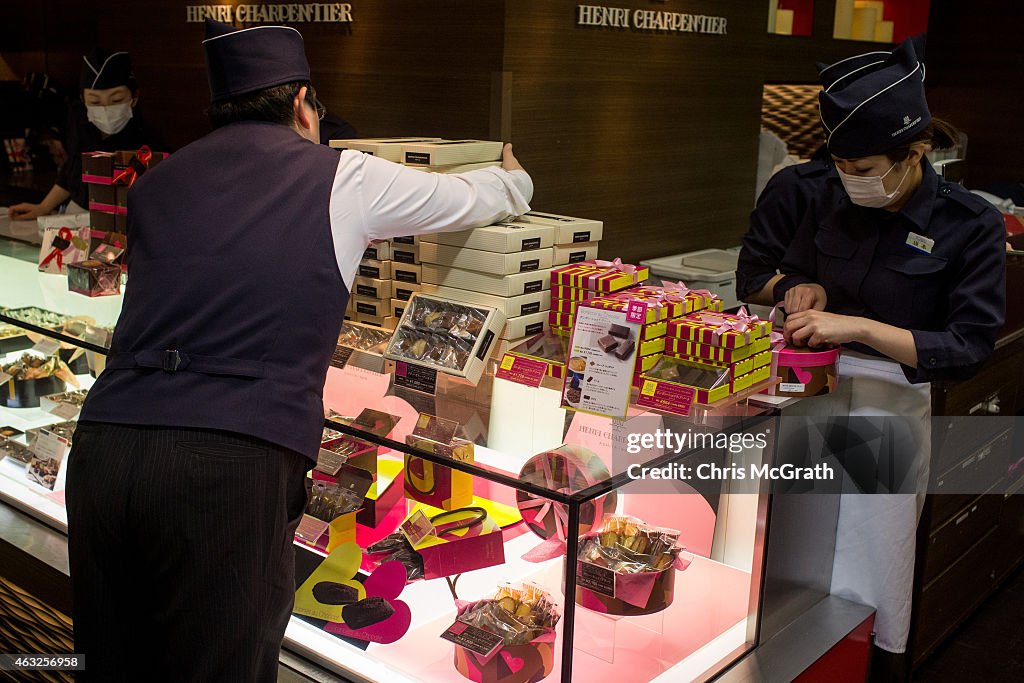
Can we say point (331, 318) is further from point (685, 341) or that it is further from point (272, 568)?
point (685, 341)

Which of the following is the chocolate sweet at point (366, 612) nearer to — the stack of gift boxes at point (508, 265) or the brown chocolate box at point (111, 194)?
the stack of gift boxes at point (508, 265)

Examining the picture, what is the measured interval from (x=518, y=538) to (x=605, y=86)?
9.53ft

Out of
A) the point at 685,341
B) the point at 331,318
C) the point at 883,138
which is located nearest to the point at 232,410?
the point at 331,318

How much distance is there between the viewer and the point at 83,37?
649cm

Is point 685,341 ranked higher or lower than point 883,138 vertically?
lower

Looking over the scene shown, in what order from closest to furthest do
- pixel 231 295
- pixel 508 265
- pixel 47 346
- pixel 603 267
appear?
1. pixel 231 295
2. pixel 508 265
3. pixel 603 267
4. pixel 47 346

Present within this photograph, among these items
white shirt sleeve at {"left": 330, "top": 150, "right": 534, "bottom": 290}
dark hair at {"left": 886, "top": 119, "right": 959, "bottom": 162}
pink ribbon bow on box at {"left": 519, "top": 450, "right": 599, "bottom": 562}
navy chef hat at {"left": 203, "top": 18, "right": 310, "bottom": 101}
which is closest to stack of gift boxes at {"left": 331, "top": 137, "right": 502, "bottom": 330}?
white shirt sleeve at {"left": 330, "top": 150, "right": 534, "bottom": 290}

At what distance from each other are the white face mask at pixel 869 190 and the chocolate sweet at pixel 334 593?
141cm

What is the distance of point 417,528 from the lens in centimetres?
200

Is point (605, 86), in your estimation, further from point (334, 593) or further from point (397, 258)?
point (334, 593)

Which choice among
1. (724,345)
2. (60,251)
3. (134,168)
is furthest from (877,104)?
(60,251)

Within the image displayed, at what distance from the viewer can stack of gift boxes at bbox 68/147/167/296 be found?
2891 millimetres

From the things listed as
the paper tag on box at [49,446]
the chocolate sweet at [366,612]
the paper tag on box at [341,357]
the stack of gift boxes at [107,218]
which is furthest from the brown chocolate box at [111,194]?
the chocolate sweet at [366,612]

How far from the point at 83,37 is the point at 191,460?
5.90 m
